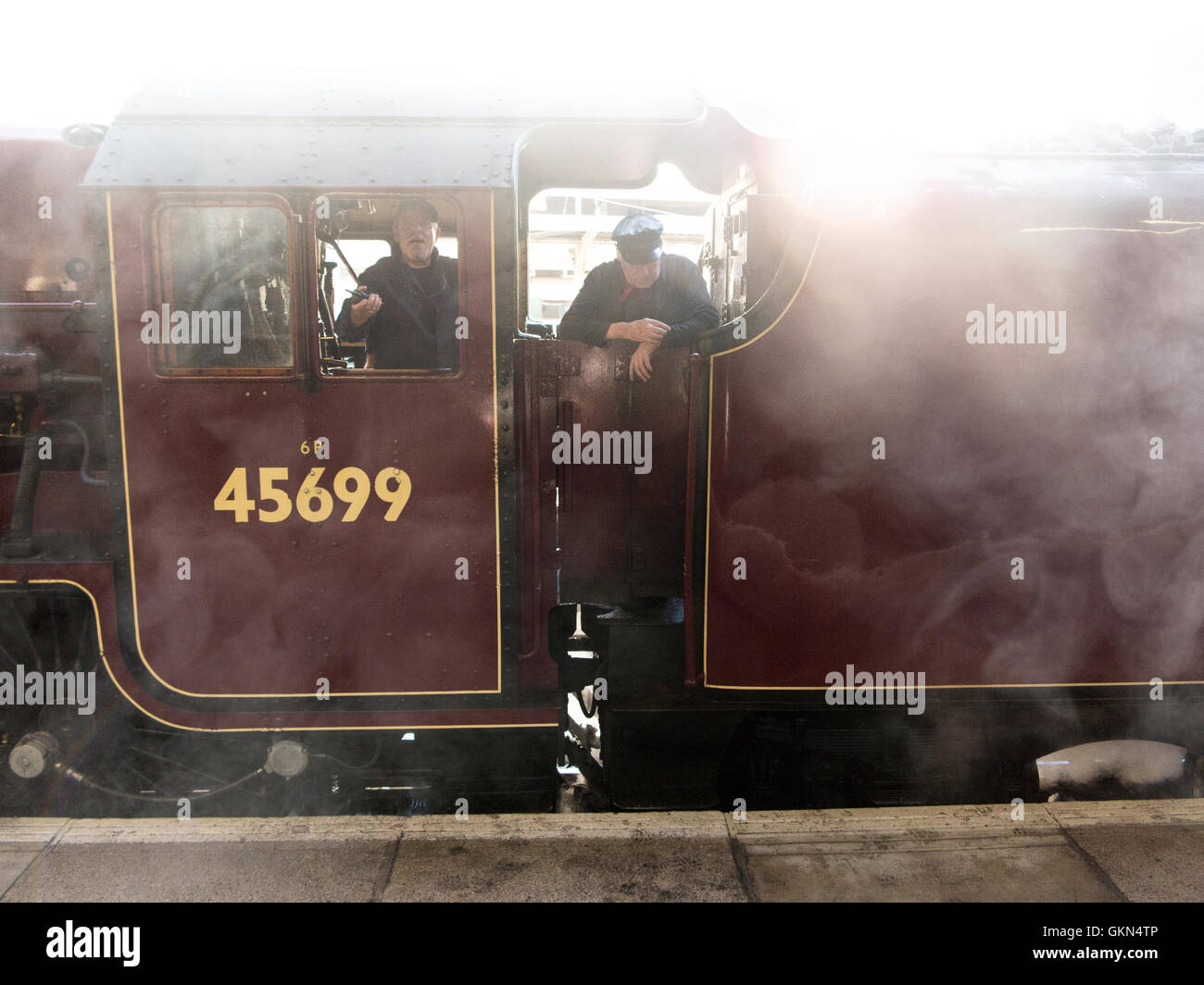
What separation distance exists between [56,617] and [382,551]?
4.63 feet

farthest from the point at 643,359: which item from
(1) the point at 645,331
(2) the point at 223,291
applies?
(2) the point at 223,291

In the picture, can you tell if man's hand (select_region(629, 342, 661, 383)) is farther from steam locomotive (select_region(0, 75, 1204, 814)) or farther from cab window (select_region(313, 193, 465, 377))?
cab window (select_region(313, 193, 465, 377))

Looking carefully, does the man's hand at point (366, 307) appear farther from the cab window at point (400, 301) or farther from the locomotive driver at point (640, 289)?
the locomotive driver at point (640, 289)

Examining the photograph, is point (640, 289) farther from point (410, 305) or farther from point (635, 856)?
point (635, 856)

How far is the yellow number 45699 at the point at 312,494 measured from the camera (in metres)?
3.05

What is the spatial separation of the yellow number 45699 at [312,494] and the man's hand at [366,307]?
0.58 meters

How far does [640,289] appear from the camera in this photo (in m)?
3.51

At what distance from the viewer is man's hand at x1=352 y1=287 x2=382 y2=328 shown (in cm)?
312

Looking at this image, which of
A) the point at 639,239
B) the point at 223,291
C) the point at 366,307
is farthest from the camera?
the point at 639,239

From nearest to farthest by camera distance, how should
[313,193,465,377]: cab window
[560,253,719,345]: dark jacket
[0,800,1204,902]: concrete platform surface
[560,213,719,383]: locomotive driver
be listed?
[0,800,1204,902]: concrete platform surface → [313,193,465,377]: cab window → [560,213,719,383]: locomotive driver → [560,253,719,345]: dark jacket

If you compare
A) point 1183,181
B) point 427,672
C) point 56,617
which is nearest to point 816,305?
point 1183,181

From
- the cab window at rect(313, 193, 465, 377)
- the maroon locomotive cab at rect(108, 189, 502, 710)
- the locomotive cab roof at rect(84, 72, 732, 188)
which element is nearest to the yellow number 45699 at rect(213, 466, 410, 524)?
the maroon locomotive cab at rect(108, 189, 502, 710)

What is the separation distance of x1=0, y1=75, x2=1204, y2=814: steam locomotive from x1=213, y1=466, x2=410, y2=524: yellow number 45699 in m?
0.01

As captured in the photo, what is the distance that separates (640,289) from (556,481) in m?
0.89
